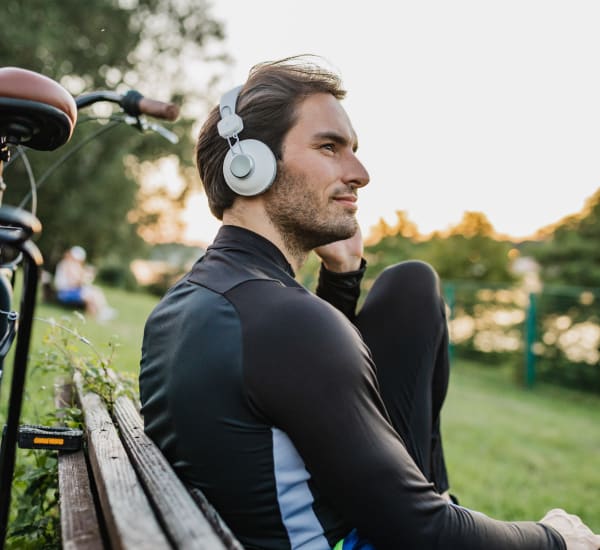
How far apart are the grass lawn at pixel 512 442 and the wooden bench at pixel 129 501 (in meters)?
0.77

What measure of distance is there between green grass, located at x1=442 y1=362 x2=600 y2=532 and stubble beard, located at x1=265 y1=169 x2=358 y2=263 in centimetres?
301

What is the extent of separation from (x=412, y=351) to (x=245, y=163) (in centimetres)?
87

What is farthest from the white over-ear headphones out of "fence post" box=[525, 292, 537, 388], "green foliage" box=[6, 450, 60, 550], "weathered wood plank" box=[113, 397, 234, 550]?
"fence post" box=[525, 292, 537, 388]

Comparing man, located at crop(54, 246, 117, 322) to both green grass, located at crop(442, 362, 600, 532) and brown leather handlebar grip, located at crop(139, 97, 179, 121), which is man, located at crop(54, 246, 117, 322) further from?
brown leather handlebar grip, located at crop(139, 97, 179, 121)

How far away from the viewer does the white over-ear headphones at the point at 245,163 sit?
1.70 m

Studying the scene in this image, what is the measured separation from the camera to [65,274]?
13.3 meters

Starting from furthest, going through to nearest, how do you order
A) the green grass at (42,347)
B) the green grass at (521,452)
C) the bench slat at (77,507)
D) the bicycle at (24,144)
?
the green grass at (521,452) → the green grass at (42,347) → the bench slat at (77,507) → the bicycle at (24,144)

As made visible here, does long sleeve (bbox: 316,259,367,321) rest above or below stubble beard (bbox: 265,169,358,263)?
below

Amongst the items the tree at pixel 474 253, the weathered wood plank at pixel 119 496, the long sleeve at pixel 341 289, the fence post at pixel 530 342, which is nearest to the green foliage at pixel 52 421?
the weathered wood plank at pixel 119 496

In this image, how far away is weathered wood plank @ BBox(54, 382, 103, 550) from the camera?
1063 millimetres

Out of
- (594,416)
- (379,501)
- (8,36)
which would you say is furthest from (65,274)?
(379,501)

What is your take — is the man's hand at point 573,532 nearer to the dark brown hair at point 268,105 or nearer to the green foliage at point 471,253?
the dark brown hair at point 268,105

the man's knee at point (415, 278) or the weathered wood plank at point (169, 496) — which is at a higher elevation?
the man's knee at point (415, 278)

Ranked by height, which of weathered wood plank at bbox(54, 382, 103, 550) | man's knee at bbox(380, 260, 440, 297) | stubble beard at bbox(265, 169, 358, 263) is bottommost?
weathered wood plank at bbox(54, 382, 103, 550)
